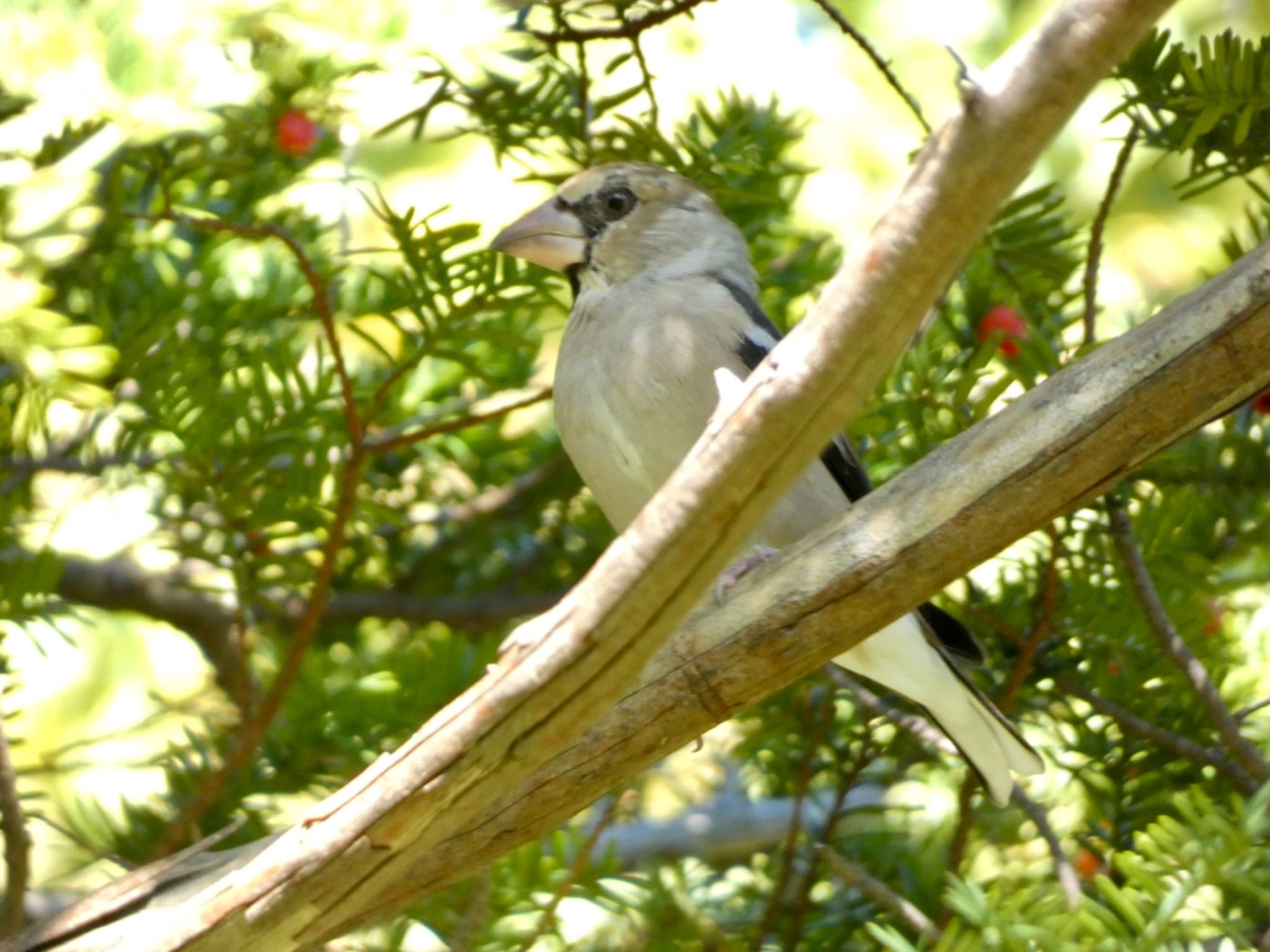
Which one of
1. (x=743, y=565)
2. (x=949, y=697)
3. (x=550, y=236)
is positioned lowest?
(x=949, y=697)

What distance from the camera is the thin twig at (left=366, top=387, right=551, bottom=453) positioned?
7.48 feet

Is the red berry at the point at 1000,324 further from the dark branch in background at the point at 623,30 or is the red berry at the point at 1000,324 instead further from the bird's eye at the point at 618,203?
the bird's eye at the point at 618,203

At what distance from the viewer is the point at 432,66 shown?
2.59 m

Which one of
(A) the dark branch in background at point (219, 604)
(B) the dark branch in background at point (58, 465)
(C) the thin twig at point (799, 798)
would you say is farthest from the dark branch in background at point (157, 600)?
(C) the thin twig at point (799, 798)

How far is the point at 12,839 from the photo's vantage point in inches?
80.3

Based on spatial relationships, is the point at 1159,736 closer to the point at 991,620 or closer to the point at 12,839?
the point at 991,620

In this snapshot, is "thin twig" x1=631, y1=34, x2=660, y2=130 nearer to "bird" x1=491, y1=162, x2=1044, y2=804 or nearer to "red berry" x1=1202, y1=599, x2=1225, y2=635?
"bird" x1=491, y1=162, x2=1044, y2=804

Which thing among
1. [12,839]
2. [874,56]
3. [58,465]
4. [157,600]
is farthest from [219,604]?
[874,56]

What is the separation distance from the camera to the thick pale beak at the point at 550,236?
2992mm

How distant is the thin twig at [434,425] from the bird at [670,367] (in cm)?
15

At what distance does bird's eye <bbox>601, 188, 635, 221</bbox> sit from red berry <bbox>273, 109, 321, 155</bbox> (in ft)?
2.23

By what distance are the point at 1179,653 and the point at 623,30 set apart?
1282 mm

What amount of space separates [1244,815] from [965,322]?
1253 mm

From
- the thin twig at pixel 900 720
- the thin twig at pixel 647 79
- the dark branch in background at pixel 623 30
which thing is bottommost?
the thin twig at pixel 900 720
